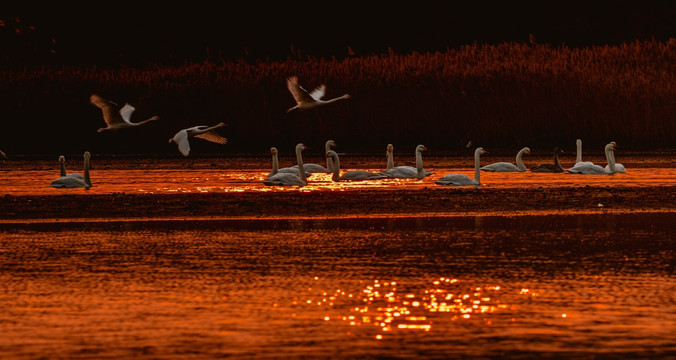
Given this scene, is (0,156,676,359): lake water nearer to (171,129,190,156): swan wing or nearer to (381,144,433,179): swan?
(171,129,190,156): swan wing

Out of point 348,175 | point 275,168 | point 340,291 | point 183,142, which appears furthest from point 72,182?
point 340,291

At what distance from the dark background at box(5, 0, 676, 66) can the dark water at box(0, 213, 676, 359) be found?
31349mm

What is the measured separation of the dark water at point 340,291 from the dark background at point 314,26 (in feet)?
103

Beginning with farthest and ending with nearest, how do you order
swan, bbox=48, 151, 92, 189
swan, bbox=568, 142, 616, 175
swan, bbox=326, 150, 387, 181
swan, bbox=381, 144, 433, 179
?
swan, bbox=568, 142, 616, 175
swan, bbox=381, 144, 433, 179
swan, bbox=326, 150, 387, 181
swan, bbox=48, 151, 92, 189

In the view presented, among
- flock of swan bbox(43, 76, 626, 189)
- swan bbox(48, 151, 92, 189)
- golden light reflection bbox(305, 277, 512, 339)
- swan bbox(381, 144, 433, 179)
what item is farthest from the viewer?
swan bbox(381, 144, 433, 179)

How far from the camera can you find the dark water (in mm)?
7387

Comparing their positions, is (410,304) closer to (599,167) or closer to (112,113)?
(112,113)

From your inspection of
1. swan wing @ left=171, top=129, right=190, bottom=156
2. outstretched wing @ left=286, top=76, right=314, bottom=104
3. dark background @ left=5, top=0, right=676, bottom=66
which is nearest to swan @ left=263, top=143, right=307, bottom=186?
swan wing @ left=171, top=129, right=190, bottom=156

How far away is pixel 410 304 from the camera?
8.68m

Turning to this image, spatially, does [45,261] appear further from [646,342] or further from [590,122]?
[590,122]

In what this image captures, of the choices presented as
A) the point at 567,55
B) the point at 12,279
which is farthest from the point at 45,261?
the point at 567,55

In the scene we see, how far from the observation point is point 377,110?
2955cm

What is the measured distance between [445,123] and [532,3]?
20.2 metres

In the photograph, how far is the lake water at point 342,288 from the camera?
24.3ft
